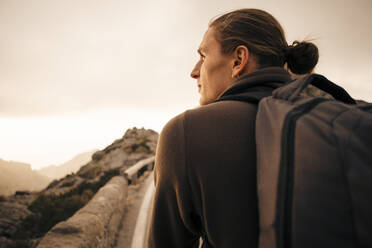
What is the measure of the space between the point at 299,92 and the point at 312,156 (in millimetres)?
318

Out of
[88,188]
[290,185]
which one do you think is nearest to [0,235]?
[88,188]

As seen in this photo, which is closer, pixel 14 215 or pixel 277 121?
pixel 277 121

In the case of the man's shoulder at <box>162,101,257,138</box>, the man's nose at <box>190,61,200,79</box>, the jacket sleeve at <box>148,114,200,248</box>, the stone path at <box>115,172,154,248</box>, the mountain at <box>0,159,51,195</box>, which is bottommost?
the mountain at <box>0,159,51,195</box>

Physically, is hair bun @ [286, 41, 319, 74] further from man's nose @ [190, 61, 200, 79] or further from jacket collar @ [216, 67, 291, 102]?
man's nose @ [190, 61, 200, 79]

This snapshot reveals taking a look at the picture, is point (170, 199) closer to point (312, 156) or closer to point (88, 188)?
point (312, 156)

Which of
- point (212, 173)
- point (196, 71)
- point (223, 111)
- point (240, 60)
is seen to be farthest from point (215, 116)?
point (196, 71)

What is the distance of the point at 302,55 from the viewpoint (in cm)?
140

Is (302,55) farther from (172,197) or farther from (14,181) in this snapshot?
(14,181)

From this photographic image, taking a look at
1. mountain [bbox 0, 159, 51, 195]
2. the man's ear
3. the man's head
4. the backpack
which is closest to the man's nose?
the man's head

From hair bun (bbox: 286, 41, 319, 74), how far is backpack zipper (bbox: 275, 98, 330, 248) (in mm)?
826

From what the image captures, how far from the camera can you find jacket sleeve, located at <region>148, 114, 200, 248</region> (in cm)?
92

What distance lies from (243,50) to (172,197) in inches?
42.5

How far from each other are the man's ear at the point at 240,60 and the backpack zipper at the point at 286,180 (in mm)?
632

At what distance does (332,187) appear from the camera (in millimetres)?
596
